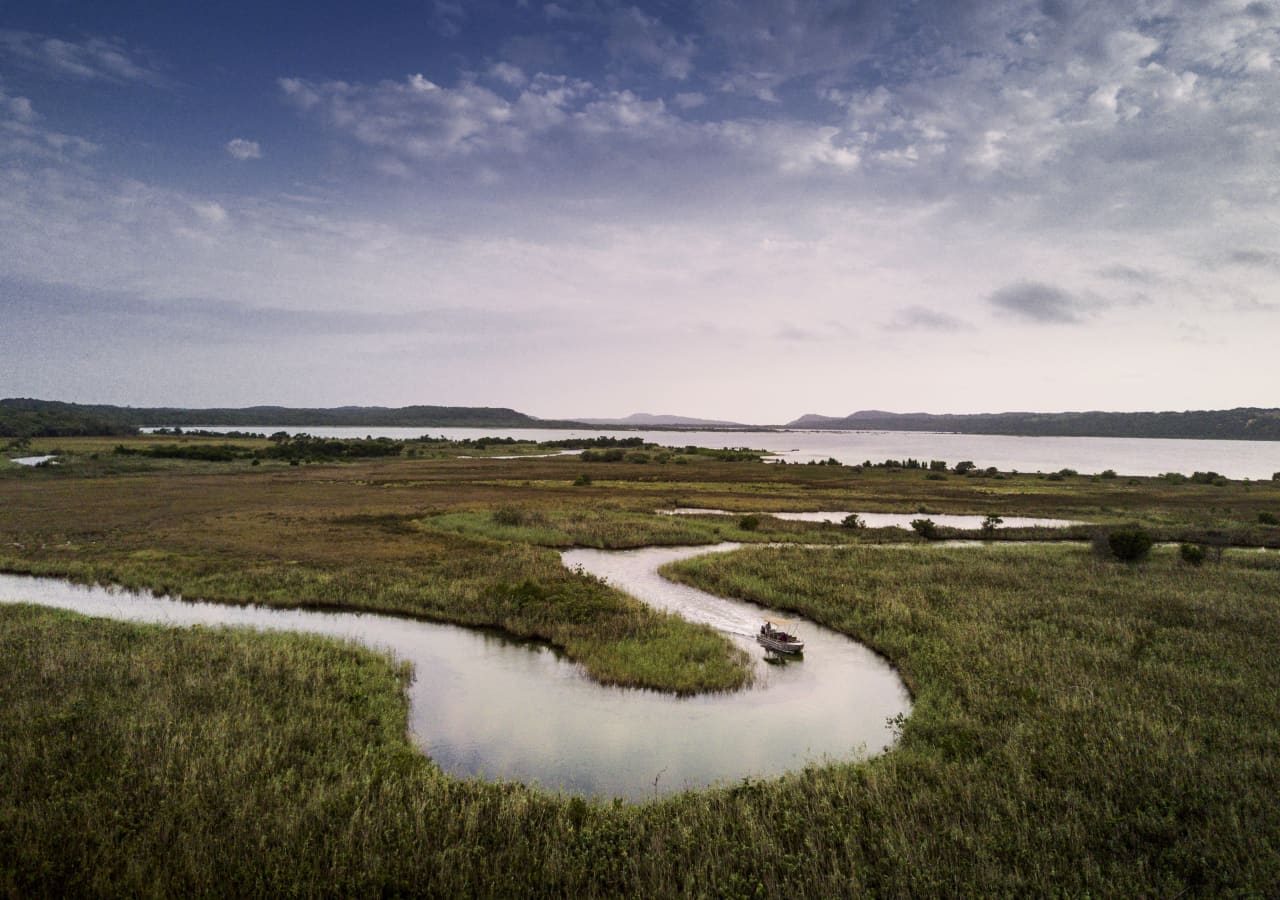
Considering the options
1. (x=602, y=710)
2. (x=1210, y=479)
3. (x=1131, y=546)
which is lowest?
(x=602, y=710)

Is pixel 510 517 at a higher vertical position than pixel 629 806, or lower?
higher

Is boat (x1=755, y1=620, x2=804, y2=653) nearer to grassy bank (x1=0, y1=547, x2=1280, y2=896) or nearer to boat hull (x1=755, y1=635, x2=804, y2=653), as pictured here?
boat hull (x1=755, y1=635, x2=804, y2=653)

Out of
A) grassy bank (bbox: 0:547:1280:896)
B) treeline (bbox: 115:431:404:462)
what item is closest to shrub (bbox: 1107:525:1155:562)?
grassy bank (bbox: 0:547:1280:896)

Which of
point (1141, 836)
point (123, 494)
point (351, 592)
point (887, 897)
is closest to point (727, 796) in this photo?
point (887, 897)

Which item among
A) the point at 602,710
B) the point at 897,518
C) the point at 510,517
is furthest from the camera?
the point at 897,518

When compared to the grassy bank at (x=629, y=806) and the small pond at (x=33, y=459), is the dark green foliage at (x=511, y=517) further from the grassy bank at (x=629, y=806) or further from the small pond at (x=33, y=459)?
the small pond at (x=33, y=459)

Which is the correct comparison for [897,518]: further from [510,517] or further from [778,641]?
[778,641]

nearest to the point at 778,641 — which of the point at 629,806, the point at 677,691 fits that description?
the point at 677,691
